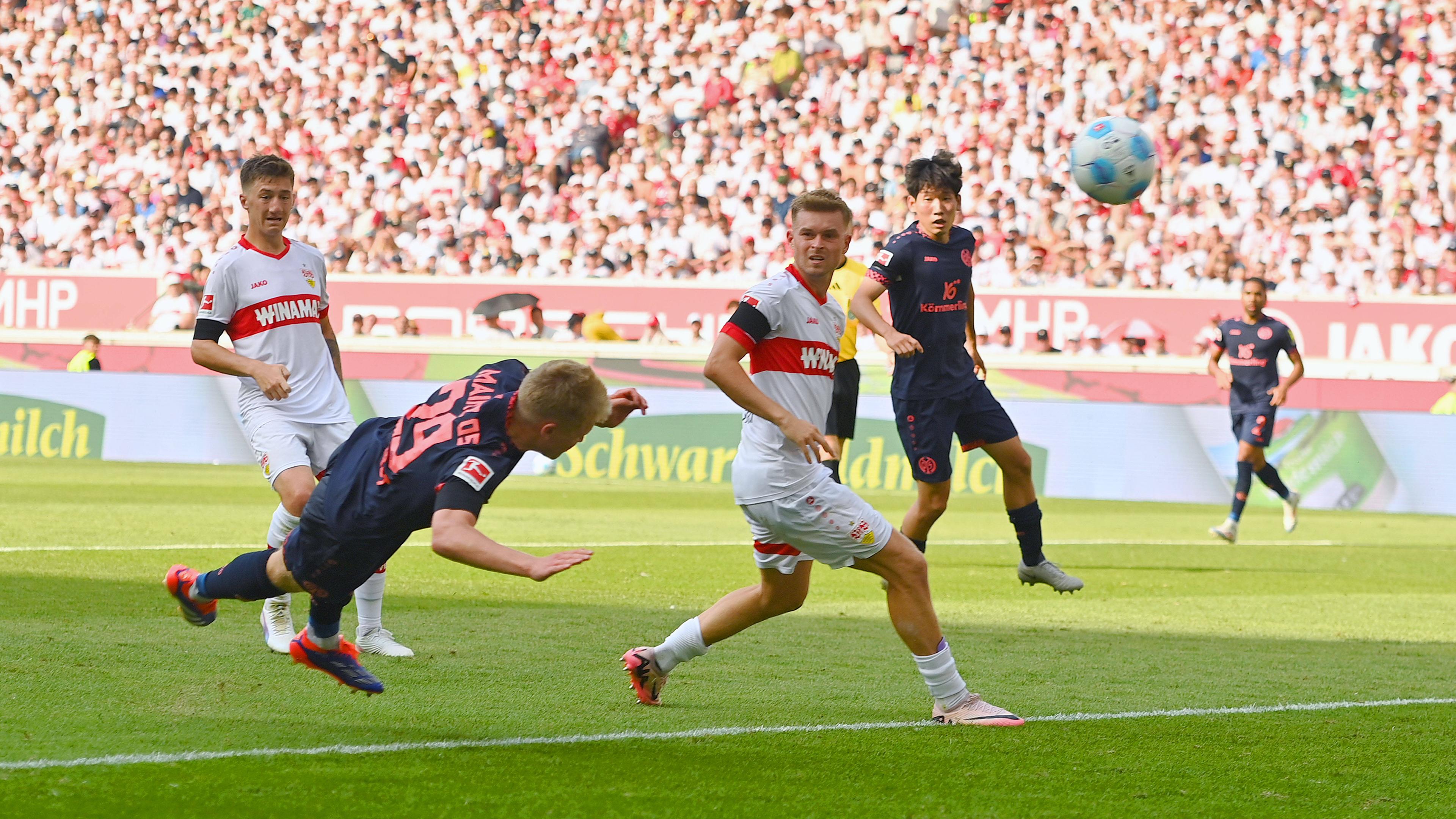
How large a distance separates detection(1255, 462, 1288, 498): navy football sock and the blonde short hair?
1188 centimetres

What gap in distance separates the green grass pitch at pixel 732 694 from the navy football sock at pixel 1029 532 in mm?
376

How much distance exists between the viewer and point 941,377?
30.1 ft

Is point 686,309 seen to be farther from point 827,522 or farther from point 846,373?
point 827,522

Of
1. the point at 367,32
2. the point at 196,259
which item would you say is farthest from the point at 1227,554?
the point at 367,32

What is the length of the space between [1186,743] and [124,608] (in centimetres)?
521

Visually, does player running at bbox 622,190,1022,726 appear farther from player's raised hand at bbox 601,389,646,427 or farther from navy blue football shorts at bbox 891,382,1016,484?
navy blue football shorts at bbox 891,382,1016,484

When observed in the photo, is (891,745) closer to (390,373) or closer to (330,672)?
(330,672)

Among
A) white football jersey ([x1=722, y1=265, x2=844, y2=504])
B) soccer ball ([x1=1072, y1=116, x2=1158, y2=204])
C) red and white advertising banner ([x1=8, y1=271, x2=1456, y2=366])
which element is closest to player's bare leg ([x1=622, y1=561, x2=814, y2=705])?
white football jersey ([x1=722, y1=265, x2=844, y2=504])

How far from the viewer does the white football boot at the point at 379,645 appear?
23.8 feet

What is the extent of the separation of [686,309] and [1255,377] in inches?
389

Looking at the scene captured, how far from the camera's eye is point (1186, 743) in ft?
18.9

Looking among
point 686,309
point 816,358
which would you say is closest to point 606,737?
point 816,358

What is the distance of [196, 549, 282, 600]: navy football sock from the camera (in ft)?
18.8

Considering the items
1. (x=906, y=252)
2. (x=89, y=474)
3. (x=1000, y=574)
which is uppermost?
(x=906, y=252)
